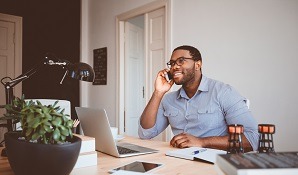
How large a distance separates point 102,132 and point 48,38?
3.80 m

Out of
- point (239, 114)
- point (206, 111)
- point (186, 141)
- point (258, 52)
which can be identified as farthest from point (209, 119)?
point (258, 52)

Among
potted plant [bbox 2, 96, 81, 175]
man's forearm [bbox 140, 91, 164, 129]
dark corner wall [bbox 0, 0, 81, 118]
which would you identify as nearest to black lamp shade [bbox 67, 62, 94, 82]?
potted plant [bbox 2, 96, 81, 175]

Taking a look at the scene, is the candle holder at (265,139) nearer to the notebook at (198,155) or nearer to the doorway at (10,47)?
the notebook at (198,155)

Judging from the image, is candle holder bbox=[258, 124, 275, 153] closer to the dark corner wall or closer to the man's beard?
the man's beard

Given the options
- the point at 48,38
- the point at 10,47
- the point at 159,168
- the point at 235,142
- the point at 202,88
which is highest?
the point at 48,38

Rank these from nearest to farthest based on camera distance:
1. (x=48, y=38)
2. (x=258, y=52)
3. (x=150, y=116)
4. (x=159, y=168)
→ (x=159, y=168) < (x=150, y=116) < (x=258, y=52) < (x=48, y=38)

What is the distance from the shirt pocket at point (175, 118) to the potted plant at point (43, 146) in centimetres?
117

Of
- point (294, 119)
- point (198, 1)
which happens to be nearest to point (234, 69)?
point (294, 119)

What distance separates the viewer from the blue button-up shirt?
1.71 meters

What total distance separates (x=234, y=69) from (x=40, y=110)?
7.51 ft

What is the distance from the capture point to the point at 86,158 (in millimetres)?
985

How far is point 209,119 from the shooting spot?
5.84 ft

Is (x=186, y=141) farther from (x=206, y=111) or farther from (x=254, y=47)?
(x=254, y=47)

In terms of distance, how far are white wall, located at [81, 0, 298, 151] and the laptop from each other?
1.63m
